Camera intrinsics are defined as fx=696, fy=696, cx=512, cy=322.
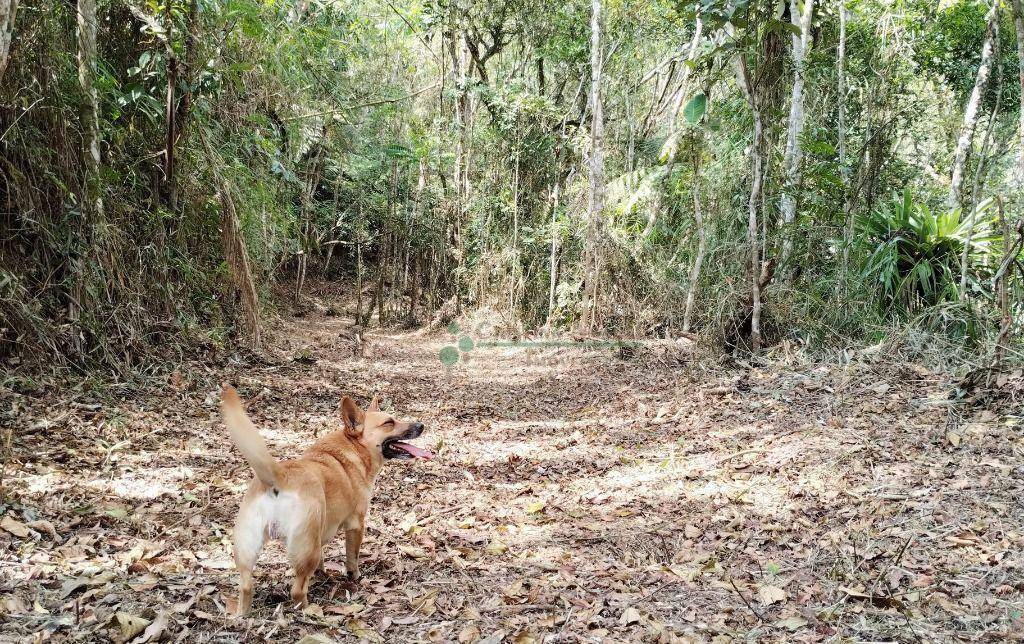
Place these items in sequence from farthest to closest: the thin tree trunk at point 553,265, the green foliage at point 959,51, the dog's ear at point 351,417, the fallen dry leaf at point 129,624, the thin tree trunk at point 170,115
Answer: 1. the thin tree trunk at point 553,265
2. the green foliage at point 959,51
3. the thin tree trunk at point 170,115
4. the dog's ear at point 351,417
5. the fallen dry leaf at point 129,624

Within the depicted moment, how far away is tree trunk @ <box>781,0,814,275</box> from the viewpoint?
9.66m

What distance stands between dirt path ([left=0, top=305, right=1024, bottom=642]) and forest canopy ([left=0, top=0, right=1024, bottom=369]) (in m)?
1.47

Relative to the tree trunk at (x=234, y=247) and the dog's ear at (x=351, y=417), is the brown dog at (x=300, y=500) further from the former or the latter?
the tree trunk at (x=234, y=247)

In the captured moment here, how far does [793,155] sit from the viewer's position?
1018 centimetres

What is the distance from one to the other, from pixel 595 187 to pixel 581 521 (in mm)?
10231

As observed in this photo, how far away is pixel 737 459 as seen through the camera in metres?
6.02

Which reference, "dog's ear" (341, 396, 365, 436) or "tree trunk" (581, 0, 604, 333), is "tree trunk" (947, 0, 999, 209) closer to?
"tree trunk" (581, 0, 604, 333)

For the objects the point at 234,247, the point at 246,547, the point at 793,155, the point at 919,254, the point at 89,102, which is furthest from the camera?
the point at 793,155

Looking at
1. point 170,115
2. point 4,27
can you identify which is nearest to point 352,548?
point 4,27

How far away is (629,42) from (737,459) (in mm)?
12823

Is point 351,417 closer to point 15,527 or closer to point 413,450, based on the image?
point 413,450

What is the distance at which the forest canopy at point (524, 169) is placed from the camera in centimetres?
722

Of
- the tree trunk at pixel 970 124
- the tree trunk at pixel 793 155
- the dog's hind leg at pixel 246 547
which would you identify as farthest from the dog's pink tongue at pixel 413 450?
the tree trunk at pixel 970 124

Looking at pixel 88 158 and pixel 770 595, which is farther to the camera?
pixel 88 158
